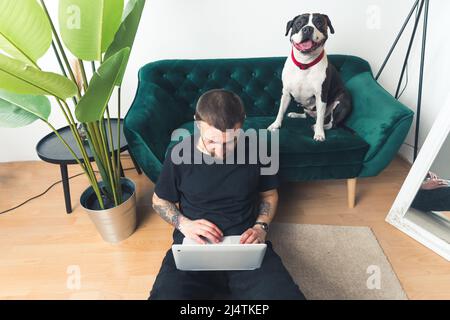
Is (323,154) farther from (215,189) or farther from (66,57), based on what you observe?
(66,57)

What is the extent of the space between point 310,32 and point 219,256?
1210mm

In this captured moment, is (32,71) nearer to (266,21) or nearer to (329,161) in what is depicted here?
(329,161)

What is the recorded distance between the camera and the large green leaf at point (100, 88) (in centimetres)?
99

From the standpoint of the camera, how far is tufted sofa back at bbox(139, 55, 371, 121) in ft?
6.48

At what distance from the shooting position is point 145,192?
6.48 ft

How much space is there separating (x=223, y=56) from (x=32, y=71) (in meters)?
1.45

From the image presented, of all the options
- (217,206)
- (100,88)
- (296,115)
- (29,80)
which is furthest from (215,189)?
(296,115)

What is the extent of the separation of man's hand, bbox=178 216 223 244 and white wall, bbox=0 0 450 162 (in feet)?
4.59

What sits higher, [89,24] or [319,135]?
[89,24]

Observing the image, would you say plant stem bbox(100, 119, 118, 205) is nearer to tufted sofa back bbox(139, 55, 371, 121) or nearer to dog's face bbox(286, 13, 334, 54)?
tufted sofa back bbox(139, 55, 371, 121)

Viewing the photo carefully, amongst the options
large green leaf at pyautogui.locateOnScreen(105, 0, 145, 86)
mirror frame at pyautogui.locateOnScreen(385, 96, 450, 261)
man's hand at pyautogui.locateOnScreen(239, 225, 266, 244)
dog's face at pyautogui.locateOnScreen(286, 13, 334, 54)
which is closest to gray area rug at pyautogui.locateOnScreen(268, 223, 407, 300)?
mirror frame at pyautogui.locateOnScreen(385, 96, 450, 261)

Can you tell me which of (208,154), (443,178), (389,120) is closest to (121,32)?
(208,154)

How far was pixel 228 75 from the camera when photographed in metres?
2.01

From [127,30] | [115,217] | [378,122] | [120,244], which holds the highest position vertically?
[127,30]
